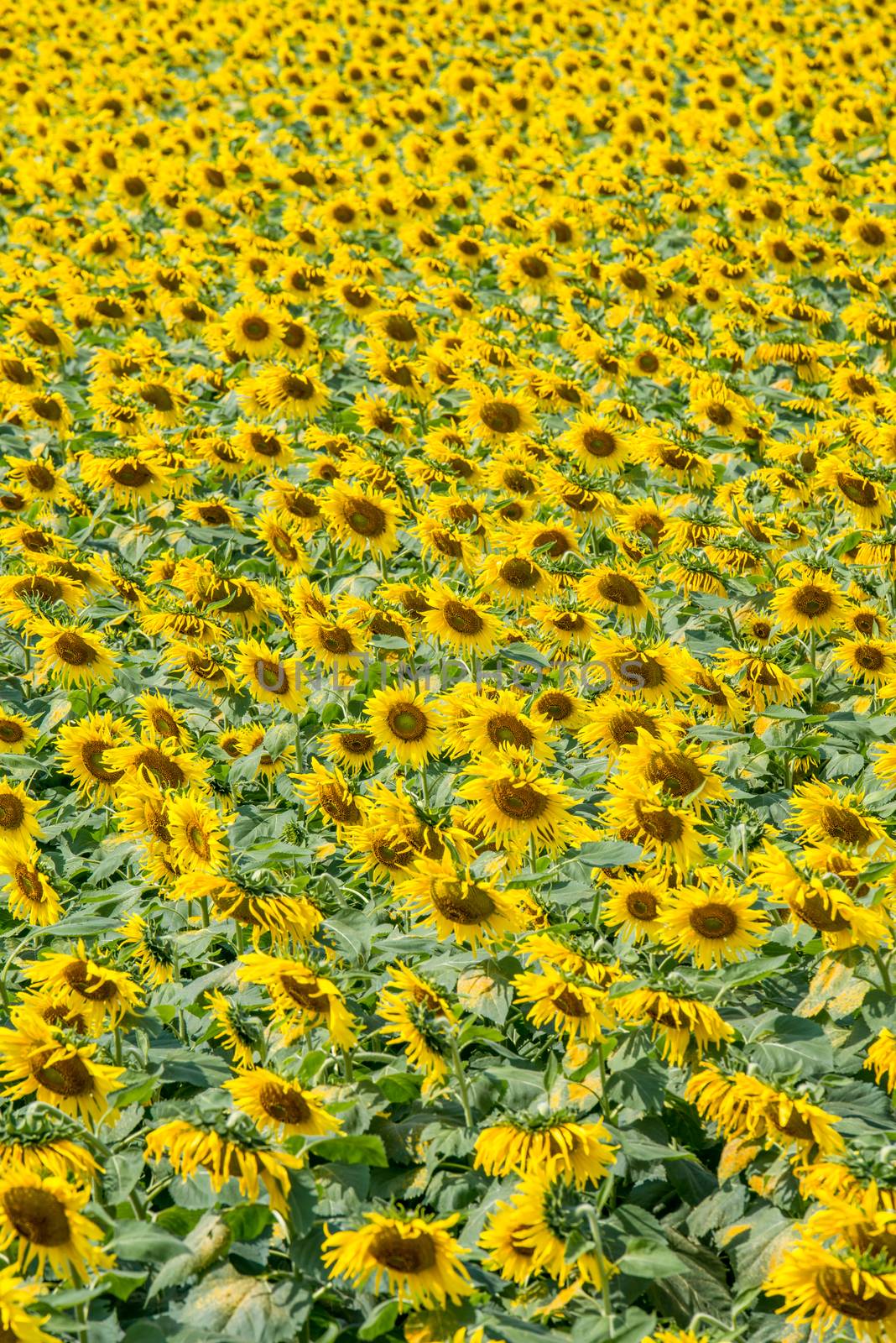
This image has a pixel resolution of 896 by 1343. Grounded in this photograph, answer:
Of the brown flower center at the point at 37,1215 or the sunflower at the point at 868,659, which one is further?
the sunflower at the point at 868,659

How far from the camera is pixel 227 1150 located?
322cm

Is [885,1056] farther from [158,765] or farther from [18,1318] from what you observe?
[158,765]

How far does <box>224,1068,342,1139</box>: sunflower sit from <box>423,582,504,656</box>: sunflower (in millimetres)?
2519

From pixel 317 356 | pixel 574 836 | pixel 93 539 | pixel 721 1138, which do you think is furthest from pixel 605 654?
pixel 317 356

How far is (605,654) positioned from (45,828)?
2380mm

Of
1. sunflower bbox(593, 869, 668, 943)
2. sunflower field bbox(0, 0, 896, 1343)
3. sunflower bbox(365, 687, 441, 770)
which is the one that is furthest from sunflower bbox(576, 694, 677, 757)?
sunflower bbox(593, 869, 668, 943)

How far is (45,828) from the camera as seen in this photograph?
18.0 feet

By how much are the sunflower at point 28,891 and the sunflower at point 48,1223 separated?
1.74 meters

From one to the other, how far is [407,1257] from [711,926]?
4.81ft

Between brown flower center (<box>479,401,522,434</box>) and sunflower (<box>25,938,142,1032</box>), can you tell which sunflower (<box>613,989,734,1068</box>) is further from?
brown flower center (<box>479,401,522,434</box>)

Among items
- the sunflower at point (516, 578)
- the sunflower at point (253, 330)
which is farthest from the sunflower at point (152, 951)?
the sunflower at point (253, 330)

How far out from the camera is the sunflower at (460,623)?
5.64 m

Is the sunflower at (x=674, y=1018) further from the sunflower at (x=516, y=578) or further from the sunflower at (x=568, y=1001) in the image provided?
the sunflower at (x=516, y=578)

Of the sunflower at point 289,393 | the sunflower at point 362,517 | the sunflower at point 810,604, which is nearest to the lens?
the sunflower at point 810,604
